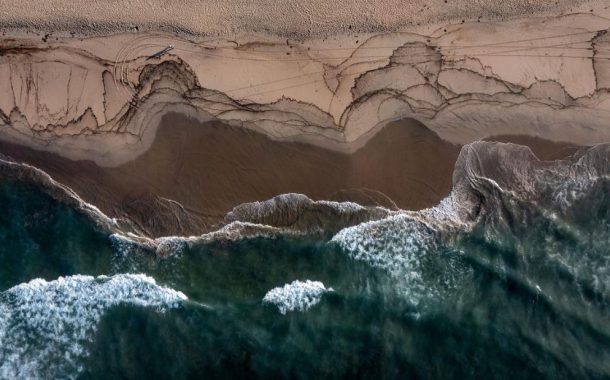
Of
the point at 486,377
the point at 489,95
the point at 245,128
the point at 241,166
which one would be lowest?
the point at 486,377

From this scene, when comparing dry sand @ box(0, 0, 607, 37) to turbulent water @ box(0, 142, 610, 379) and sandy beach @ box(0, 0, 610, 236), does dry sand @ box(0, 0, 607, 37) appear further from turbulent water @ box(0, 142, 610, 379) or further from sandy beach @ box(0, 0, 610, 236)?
turbulent water @ box(0, 142, 610, 379)

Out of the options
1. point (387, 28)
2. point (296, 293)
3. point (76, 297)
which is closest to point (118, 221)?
point (76, 297)

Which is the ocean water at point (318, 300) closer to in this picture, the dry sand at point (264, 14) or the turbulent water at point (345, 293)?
the turbulent water at point (345, 293)

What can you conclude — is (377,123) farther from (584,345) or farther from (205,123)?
(584,345)

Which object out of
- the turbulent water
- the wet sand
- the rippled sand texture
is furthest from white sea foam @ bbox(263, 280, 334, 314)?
the rippled sand texture

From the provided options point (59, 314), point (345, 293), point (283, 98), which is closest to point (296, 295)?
point (345, 293)

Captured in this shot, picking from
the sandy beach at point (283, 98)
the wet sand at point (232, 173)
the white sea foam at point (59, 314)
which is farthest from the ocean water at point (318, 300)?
the sandy beach at point (283, 98)

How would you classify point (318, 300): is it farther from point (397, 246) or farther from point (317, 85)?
point (317, 85)
